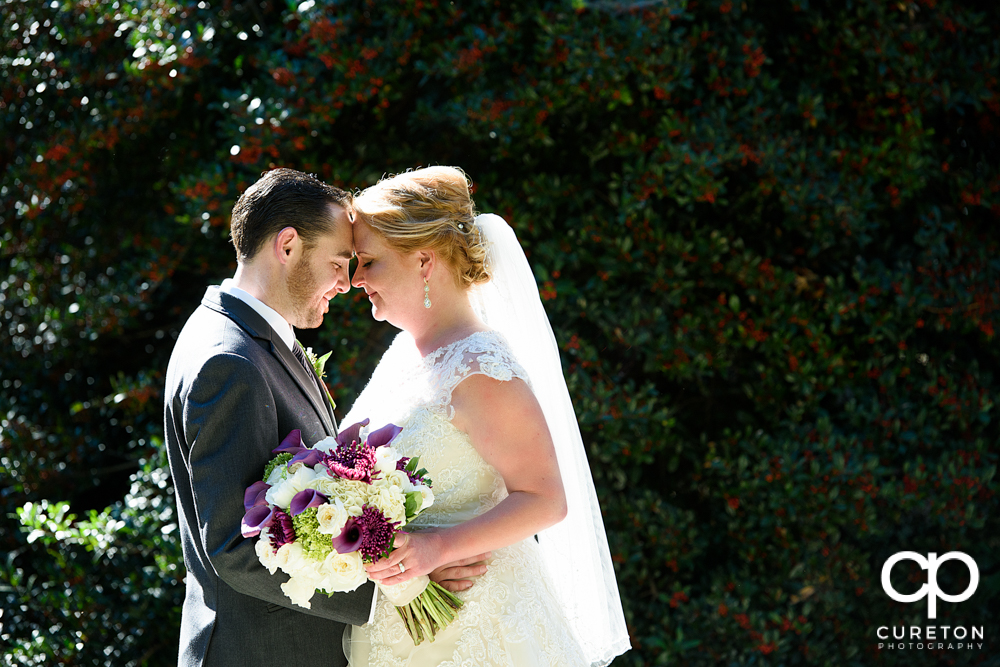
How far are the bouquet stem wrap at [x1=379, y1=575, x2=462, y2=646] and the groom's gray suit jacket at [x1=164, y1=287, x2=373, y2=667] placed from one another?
0.12m

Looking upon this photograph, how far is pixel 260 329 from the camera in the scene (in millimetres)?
2516

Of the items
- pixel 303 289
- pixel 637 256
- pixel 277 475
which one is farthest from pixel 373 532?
pixel 637 256

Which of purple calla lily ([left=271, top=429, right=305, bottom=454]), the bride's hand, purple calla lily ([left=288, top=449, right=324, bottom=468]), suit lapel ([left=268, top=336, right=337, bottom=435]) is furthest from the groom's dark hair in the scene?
the bride's hand

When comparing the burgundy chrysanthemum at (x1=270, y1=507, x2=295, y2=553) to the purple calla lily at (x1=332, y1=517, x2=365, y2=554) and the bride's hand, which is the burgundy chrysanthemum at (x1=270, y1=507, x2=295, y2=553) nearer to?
the purple calla lily at (x1=332, y1=517, x2=365, y2=554)

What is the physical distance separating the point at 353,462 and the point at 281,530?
24 cm

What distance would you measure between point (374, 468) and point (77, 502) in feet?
11.4

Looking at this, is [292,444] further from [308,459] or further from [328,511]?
[328,511]

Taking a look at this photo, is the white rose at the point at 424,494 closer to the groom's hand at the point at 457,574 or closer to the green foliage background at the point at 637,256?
the groom's hand at the point at 457,574

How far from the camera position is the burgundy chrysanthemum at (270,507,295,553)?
207cm

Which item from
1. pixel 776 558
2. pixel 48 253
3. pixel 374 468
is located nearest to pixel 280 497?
pixel 374 468

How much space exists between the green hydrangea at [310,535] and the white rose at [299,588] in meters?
0.09

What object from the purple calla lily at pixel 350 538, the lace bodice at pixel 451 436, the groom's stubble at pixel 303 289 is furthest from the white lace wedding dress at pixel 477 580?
the purple calla lily at pixel 350 538

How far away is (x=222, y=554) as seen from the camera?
86.7 inches

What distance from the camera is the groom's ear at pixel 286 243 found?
2.60 meters
